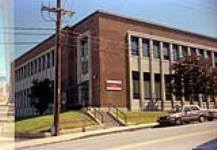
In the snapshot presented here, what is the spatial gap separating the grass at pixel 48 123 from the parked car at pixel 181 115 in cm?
163

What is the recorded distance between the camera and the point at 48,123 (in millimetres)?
10320

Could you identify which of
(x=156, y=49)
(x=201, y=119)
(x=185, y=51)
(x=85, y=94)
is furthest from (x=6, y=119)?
(x=85, y=94)

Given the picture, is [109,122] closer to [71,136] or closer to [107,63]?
[71,136]

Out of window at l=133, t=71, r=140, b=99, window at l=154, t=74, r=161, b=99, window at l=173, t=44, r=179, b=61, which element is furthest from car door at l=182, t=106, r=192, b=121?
window at l=133, t=71, r=140, b=99

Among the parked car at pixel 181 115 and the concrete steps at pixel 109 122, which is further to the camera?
the concrete steps at pixel 109 122

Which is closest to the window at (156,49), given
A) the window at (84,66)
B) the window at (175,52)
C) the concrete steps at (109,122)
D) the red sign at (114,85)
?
the window at (175,52)

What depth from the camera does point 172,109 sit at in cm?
1062

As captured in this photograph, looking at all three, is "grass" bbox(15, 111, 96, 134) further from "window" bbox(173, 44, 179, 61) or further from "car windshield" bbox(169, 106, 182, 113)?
"window" bbox(173, 44, 179, 61)

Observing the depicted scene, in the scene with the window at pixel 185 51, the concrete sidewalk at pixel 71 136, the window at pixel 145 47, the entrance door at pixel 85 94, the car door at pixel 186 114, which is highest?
the window at pixel 145 47

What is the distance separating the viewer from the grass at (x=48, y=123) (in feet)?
32.1

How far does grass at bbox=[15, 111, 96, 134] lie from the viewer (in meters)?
9.79

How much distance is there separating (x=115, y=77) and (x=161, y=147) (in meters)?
6.99

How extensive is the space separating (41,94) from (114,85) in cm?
206

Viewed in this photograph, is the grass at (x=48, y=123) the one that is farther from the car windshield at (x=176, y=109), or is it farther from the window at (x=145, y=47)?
the window at (x=145, y=47)
